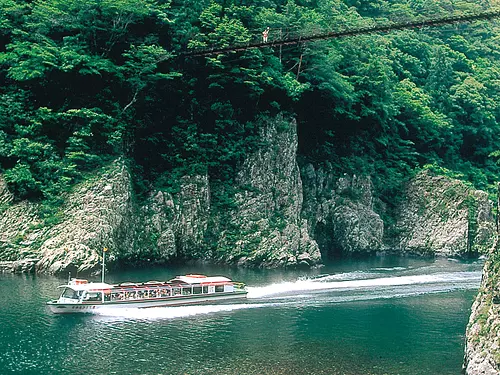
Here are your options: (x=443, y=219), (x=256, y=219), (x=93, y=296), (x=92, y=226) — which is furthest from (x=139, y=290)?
(x=443, y=219)

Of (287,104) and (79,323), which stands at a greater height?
(287,104)

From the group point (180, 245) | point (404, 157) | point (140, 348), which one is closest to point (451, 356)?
point (140, 348)

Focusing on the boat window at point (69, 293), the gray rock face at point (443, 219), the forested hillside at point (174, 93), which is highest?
the forested hillside at point (174, 93)

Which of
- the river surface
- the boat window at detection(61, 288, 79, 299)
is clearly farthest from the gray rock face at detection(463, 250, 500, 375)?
the boat window at detection(61, 288, 79, 299)

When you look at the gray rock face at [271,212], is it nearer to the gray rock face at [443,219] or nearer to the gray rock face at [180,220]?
the gray rock face at [180,220]

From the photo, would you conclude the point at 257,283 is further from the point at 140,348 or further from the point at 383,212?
the point at 383,212

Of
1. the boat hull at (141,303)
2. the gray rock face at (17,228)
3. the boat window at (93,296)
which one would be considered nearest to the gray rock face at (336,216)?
the boat hull at (141,303)

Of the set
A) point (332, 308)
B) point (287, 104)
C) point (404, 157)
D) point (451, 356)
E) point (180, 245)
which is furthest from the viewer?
point (404, 157)
